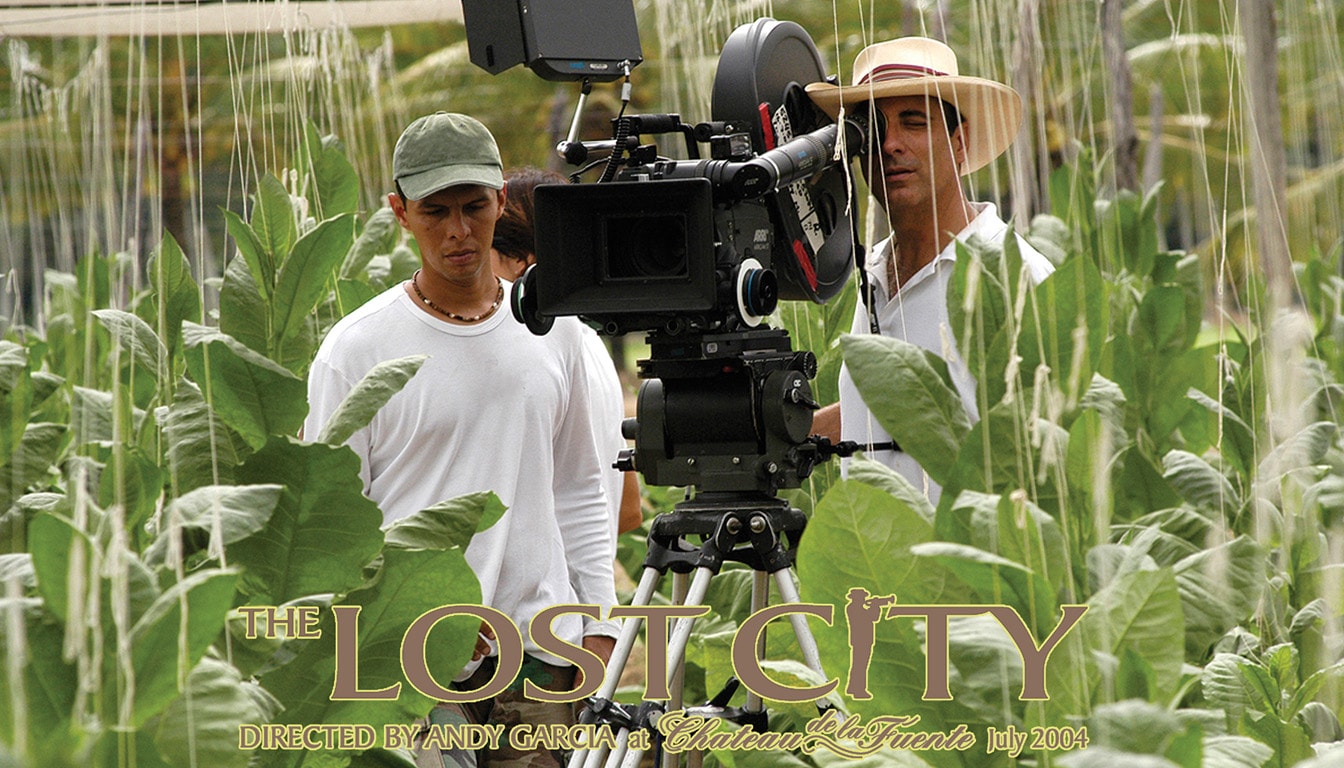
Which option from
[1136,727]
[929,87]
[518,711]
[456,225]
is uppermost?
[929,87]

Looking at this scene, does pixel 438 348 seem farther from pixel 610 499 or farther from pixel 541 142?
pixel 541 142

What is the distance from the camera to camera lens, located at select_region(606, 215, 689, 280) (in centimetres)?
169

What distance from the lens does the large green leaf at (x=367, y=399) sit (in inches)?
65.7

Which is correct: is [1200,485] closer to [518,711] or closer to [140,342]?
[518,711]

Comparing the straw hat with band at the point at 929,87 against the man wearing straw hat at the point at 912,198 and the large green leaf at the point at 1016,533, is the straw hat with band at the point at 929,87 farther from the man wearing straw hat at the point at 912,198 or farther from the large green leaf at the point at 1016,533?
the large green leaf at the point at 1016,533

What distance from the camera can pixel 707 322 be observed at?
5.49 feet

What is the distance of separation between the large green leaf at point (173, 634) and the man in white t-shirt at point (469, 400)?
872 mm

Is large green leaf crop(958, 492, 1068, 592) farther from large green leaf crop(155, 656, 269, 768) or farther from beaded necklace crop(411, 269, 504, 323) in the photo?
beaded necklace crop(411, 269, 504, 323)

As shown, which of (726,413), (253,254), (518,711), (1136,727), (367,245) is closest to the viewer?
(1136,727)

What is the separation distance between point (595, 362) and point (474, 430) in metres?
0.34

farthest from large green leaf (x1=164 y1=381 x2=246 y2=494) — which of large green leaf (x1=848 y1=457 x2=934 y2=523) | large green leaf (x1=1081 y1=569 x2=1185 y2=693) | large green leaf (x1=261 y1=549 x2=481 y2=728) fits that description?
large green leaf (x1=1081 y1=569 x2=1185 y2=693)

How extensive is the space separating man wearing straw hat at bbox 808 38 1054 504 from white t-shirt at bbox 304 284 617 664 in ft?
1.34

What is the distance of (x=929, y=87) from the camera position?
212 centimetres

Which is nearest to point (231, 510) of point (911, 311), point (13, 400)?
point (13, 400)
